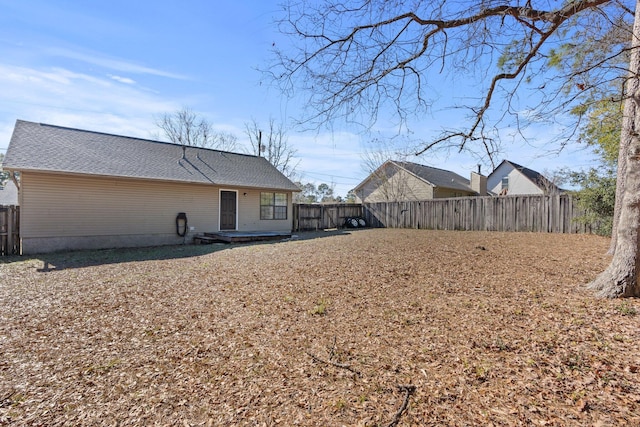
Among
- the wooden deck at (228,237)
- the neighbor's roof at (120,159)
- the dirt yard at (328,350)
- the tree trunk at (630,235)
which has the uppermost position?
the neighbor's roof at (120,159)

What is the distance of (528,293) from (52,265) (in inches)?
373

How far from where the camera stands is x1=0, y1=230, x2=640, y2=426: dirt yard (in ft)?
6.52

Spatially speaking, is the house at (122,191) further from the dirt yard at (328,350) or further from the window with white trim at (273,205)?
the dirt yard at (328,350)

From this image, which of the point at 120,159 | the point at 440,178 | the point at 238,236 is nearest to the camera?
the point at 120,159

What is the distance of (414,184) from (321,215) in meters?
9.51

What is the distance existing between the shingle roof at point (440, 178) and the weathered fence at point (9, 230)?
1923cm

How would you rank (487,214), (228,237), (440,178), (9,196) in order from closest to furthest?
(228,237), (487,214), (9,196), (440,178)

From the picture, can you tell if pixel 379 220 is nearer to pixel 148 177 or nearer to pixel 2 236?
pixel 148 177

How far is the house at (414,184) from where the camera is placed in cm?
2196

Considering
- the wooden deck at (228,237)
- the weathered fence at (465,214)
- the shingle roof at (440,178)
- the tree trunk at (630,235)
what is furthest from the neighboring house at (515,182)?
the tree trunk at (630,235)

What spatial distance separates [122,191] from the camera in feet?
33.1

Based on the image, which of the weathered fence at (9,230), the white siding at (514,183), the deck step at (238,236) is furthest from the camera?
the white siding at (514,183)

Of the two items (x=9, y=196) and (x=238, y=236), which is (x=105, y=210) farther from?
(x=9, y=196)

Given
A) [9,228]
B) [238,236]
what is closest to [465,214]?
[238,236]
